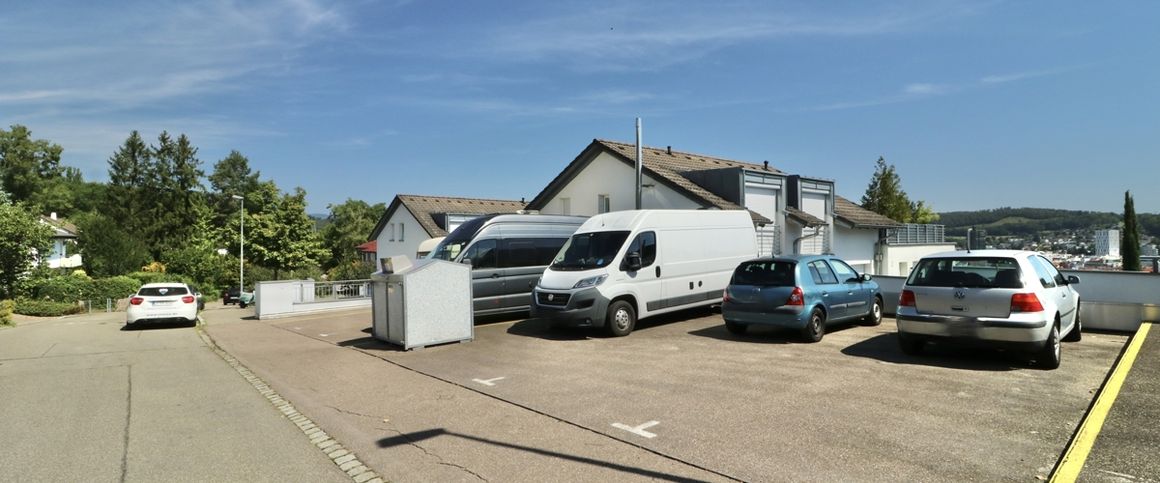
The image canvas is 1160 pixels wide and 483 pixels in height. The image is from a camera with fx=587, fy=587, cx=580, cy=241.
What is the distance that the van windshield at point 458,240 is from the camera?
47.5 feet

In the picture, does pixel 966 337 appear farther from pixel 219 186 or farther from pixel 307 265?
pixel 219 186

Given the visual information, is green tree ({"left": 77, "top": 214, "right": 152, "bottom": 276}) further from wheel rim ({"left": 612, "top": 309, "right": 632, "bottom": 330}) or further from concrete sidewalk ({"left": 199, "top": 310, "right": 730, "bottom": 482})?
wheel rim ({"left": 612, "top": 309, "right": 632, "bottom": 330})

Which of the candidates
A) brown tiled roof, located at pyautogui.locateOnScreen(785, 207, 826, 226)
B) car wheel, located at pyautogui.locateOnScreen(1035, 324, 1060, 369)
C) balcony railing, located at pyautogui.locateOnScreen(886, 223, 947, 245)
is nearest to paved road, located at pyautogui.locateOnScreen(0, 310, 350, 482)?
car wheel, located at pyautogui.locateOnScreen(1035, 324, 1060, 369)

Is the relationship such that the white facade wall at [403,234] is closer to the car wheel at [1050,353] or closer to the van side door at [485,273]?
the van side door at [485,273]

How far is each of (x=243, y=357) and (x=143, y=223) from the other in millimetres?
63216

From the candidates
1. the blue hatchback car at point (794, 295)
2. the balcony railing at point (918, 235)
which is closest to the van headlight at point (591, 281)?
the blue hatchback car at point (794, 295)

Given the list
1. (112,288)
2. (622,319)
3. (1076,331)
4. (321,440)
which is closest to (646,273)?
(622,319)

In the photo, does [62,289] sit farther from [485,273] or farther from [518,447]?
[518,447]

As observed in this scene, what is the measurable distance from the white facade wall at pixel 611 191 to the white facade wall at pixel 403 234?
13.5 metres

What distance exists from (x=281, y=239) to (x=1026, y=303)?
1849 inches

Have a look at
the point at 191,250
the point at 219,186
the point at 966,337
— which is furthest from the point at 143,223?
the point at 966,337

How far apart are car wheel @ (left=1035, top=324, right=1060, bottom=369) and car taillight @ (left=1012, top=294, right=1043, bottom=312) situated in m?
0.36

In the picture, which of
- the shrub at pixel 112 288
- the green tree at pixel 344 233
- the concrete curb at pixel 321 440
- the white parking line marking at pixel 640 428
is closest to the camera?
the concrete curb at pixel 321 440

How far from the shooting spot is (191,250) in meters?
51.9
